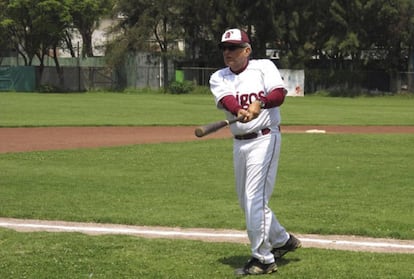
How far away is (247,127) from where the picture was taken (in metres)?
5.96

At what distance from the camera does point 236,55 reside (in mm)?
6039

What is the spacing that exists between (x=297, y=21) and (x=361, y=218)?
52.9m

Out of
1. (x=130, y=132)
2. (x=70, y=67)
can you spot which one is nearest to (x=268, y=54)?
(x=70, y=67)

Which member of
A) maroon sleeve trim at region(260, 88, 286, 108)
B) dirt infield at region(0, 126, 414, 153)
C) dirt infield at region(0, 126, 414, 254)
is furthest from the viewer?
dirt infield at region(0, 126, 414, 153)

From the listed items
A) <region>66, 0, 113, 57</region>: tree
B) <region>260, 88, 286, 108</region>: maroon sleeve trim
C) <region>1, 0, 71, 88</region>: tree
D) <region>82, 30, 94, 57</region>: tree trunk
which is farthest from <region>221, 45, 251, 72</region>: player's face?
<region>82, 30, 94, 57</region>: tree trunk

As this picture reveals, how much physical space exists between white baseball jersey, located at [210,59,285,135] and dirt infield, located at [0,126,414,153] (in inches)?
491

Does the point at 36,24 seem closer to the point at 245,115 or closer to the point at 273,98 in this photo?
the point at 273,98

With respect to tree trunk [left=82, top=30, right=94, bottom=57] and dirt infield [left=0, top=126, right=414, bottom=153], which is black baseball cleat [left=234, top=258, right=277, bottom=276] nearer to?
dirt infield [left=0, top=126, right=414, bottom=153]

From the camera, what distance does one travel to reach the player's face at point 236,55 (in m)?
6.01

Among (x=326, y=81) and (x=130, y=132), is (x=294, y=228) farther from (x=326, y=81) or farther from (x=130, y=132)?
(x=326, y=81)

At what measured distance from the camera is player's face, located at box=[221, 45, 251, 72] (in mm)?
6008

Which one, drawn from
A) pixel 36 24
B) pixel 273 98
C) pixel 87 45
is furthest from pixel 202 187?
pixel 87 45

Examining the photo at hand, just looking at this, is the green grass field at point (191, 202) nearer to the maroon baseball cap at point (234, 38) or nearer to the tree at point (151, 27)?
the maroon baseball cap at point (234, 38)

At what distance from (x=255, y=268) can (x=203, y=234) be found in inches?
79.4
